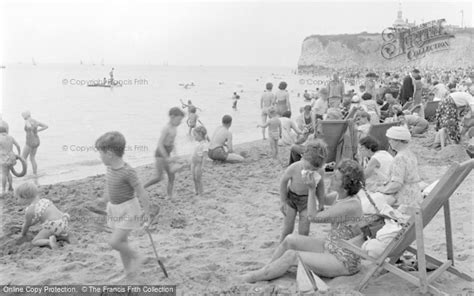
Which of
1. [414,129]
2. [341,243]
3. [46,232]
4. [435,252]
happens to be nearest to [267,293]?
[341,243]

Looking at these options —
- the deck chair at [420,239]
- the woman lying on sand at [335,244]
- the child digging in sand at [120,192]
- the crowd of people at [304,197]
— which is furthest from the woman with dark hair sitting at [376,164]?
the child digging in sand at [120,192]

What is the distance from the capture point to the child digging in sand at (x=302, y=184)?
3764 mm

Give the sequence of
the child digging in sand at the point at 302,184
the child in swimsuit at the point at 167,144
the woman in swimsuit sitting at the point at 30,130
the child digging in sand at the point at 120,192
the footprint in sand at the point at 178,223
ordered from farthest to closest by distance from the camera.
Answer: the woman in swimsuit sitting at the point at 30,130 → the child in swimsuit at the point at 167,144 → the footprint in sand at the point at 178,223 → the child digging in sand at the point at 302,184 → the child digging in sand at the point at 120,192

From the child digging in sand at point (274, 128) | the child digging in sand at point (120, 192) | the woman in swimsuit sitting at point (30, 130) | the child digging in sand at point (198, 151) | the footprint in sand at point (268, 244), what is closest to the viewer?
the child digging in sand at point (120, 192)

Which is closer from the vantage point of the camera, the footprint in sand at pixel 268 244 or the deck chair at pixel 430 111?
the footprint in sand at pixel 268 244

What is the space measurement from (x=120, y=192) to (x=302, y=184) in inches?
60.4

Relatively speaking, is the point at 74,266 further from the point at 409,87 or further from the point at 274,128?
the point at 409,87

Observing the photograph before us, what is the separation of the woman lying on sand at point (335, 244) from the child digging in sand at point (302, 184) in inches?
9.7

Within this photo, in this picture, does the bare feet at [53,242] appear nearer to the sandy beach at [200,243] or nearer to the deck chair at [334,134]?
the sandy beach at [200,243]

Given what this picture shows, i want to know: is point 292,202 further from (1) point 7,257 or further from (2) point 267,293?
(1) point 7,257

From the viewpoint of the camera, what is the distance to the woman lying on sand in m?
3.46

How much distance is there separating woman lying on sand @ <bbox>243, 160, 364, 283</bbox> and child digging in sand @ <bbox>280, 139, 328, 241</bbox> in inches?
9.7

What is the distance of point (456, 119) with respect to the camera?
8539 mm

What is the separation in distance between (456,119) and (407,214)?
5397 mm
